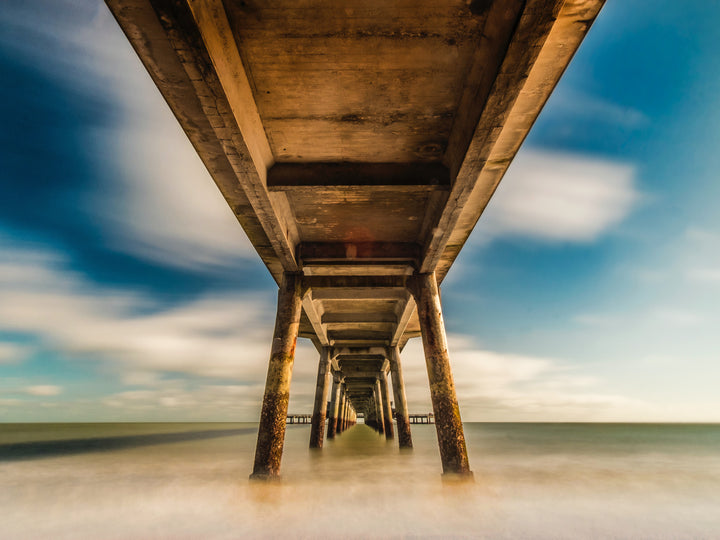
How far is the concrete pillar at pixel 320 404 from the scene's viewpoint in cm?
1541

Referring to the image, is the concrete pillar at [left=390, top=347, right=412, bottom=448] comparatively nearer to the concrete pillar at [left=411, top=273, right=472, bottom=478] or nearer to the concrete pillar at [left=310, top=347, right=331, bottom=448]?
the concrete pillar at [left=310, top=347, right=331, bottom=448]

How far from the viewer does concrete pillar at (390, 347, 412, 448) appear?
15648 mm

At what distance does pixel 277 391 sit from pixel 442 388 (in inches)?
118

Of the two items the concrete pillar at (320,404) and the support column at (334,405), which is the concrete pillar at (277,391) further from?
the support column at (334,405)

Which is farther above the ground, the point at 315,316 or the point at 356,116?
the point at 315,316

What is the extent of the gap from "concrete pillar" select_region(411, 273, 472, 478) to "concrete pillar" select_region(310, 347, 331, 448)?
903 cm

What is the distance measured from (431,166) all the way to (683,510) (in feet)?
23.8

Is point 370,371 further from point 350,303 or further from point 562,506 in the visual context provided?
point 562,506

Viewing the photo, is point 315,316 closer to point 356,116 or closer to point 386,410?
point 356,116

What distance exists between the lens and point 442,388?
7.09m

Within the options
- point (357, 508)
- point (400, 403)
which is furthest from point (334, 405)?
point (357, 508)

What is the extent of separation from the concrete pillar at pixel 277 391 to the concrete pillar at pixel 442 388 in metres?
2.62

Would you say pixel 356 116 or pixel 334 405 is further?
pixel 334 405

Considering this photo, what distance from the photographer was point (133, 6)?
3.10 metres
